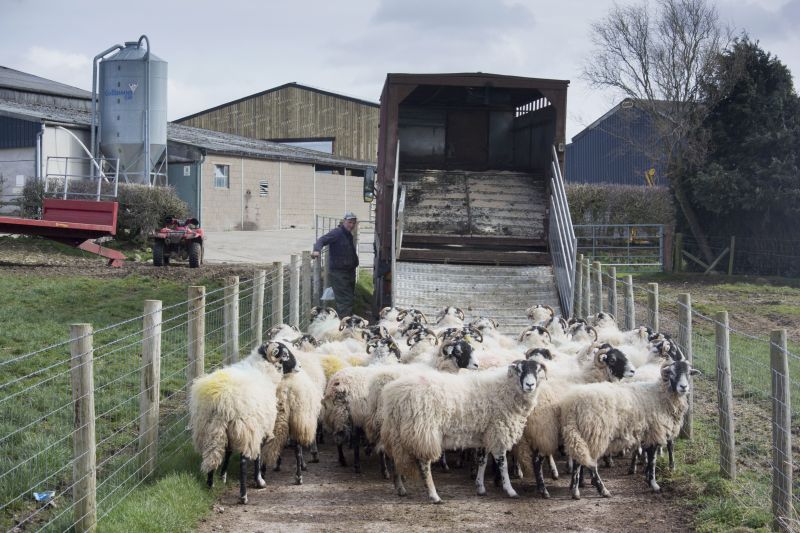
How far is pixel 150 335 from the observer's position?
278 inches

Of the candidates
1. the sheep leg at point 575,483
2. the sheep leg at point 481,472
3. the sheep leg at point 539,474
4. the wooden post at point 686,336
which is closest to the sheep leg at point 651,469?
the sheep leg at point 575,483

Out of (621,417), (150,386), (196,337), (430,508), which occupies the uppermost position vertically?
(196,337)

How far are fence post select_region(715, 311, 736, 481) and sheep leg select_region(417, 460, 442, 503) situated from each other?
2464 mm

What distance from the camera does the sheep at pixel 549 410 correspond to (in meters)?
7.74

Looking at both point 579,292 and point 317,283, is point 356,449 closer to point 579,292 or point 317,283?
point 579,292

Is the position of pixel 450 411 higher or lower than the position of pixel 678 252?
lower

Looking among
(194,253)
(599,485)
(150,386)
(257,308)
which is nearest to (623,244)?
(194,253)

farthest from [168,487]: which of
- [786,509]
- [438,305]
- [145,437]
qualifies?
[438,305]

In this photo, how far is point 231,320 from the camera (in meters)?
9.48

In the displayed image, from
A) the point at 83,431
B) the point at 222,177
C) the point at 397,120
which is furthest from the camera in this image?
the point at 222,177

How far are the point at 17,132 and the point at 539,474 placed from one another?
27404mm

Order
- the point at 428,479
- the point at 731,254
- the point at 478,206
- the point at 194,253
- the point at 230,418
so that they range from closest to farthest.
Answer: the point at 230,418 → the point at 428,479 → the point at 478,206 → the point at 194,253 → the point at 731,254

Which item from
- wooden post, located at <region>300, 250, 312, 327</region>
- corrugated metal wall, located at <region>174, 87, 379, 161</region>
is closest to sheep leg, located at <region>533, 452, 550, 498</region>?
wooden post, located at <region>300, 250, 312, 327</region>

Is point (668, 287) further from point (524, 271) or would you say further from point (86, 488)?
point (86, 488)
